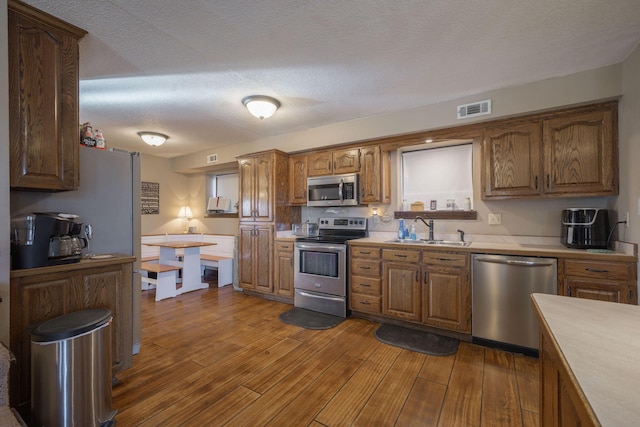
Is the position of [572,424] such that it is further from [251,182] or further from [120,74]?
[251,182]

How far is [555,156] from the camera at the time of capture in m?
2.58

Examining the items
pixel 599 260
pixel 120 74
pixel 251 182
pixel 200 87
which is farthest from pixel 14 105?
pixel 599 260

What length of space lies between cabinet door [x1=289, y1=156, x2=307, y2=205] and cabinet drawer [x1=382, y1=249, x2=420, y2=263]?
1.58 meters

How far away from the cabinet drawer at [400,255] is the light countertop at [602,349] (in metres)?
1.73

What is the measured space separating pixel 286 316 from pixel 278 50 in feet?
9.32

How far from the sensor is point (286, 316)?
11.1ft

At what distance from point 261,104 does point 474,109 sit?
2.26m

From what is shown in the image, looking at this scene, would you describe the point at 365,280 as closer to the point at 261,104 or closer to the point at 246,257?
the point at 246,257

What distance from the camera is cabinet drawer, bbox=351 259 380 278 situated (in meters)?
3.18

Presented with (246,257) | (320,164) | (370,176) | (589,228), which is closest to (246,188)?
(246,257)

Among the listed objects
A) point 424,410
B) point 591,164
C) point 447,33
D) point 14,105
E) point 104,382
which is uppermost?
point 447,33

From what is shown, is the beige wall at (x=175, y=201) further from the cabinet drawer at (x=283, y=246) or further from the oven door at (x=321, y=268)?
the oven door at (x=321, y=268)

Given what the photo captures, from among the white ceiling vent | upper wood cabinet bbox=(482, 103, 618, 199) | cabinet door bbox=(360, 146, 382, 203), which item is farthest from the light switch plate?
cabinet door bbox=(360, 146, 382, 203)

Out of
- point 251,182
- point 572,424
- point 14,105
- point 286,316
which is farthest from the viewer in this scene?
point 251,182
